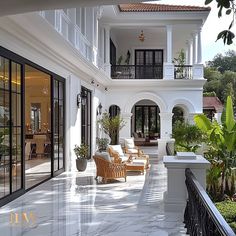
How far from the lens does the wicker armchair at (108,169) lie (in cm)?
1116

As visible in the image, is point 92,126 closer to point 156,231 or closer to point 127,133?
point 127,133

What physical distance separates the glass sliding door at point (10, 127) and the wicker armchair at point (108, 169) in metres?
2.68

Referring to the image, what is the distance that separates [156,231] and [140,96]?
56.2 feet

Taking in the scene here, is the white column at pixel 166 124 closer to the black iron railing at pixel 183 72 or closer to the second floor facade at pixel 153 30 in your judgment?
the second floor facade at pixel 153 30

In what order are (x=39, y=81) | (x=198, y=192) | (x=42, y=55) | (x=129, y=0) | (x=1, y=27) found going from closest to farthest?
1. (x=198, y=192)
2. (x=129, y=0)
3. (x=1, y=27)
4. (x=42, y=55)
5. (x=39, y=81)

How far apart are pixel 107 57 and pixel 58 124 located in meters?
10.1

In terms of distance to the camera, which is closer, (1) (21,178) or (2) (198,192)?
(2) (198,192)

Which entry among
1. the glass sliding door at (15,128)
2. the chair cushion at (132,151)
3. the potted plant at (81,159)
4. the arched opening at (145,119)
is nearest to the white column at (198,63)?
the chair cushion at (132,151)

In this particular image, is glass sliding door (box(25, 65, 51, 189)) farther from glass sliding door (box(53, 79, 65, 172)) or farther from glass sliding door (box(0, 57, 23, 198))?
glass sliding door (box(0, 57, 23, 198))

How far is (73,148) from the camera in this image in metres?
14.2

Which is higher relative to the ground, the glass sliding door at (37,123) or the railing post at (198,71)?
the railing post at (198,71)

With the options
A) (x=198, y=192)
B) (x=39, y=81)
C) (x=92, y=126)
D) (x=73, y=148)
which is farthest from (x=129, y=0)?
(x=92, y=126)

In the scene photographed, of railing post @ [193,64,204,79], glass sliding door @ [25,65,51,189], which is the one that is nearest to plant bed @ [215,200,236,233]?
glass sliding door @ [25,65,51,189]

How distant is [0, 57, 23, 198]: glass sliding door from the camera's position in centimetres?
821
